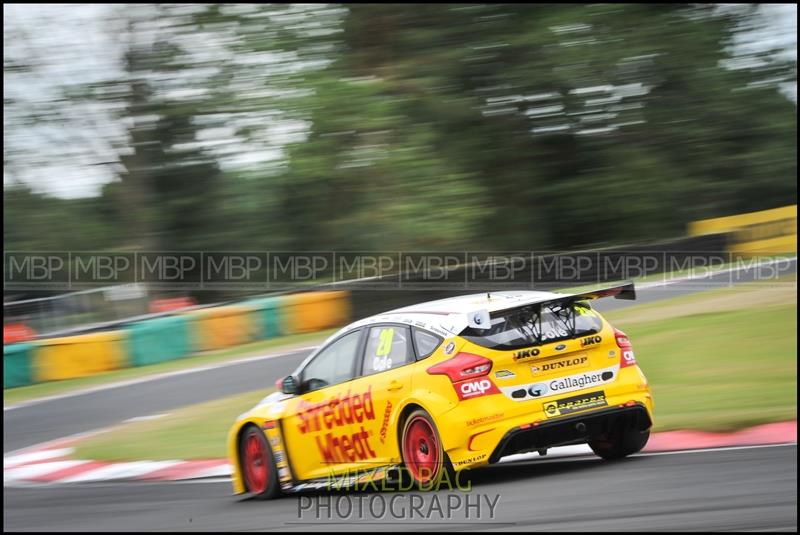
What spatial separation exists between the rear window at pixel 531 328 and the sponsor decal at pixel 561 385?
0.84ft

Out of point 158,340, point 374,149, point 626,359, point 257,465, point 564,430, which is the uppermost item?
point 374,149

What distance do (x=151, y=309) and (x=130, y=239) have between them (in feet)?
10.2

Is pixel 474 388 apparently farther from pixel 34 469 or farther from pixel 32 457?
pixel 32 457

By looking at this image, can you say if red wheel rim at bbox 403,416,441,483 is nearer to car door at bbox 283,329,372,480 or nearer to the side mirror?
car door at bbox 283,329,372,480

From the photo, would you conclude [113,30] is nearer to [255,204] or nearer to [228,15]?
[228,15]

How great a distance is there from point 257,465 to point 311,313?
34.3 feet

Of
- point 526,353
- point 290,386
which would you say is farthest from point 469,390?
point 290,386

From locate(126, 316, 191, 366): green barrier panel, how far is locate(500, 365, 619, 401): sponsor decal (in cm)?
1231

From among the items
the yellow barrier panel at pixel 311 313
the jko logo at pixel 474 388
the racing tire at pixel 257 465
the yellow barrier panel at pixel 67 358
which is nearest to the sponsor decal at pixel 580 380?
the jko logo at pixel 474 388

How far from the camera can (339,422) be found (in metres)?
7.09

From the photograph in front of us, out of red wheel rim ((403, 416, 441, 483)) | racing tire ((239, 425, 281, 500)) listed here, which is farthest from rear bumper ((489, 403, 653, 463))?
racing tire ((239, 425, 281, 500))

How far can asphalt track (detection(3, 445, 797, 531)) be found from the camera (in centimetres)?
513

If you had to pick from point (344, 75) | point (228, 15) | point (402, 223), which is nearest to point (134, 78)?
point (228, 15)

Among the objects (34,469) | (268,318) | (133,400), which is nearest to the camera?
(34,469)
